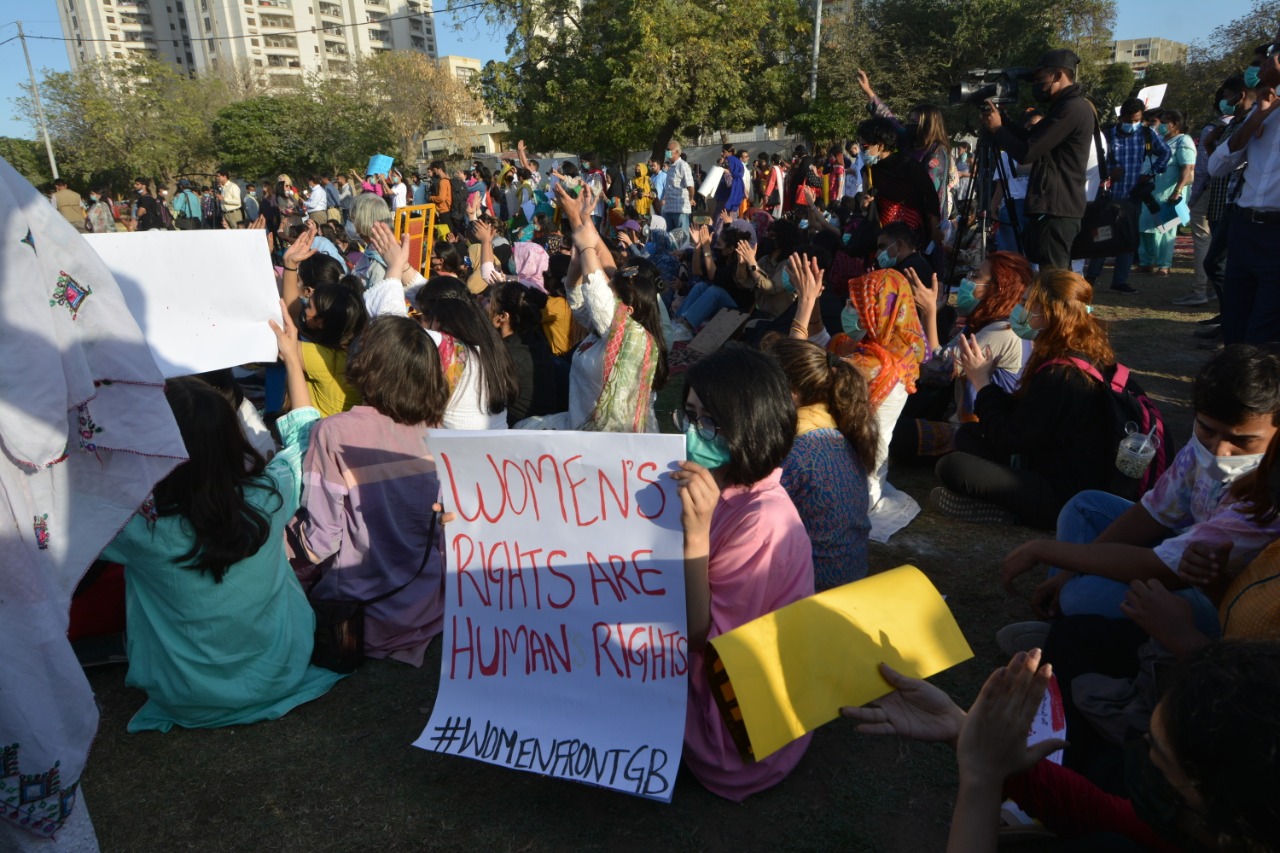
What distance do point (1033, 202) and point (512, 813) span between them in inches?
218

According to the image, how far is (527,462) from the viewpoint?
2.46m

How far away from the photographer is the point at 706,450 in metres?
2.46

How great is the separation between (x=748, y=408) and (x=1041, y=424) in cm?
231

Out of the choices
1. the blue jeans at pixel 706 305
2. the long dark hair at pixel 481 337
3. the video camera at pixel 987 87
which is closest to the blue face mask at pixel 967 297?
the video camera at pixel 987 87

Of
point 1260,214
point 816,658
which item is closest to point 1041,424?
point 1260,214

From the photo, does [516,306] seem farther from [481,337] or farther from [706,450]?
→ [706,450]

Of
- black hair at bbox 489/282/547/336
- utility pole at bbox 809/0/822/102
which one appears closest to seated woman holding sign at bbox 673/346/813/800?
black hair at bbox 489/282/547/336

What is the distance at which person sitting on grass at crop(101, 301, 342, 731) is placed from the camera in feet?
8.97

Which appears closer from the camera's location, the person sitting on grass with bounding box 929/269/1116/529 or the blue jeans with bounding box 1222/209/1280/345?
the person sitting on grass with bounding box 929/269/1116/529

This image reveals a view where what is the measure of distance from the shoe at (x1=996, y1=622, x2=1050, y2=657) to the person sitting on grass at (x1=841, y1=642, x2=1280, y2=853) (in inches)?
58.8

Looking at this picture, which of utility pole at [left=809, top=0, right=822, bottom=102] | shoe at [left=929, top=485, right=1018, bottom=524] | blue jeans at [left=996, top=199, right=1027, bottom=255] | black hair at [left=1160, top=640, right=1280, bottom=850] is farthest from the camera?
utility pole at [left=809, top=0, right=822, bottom=102]

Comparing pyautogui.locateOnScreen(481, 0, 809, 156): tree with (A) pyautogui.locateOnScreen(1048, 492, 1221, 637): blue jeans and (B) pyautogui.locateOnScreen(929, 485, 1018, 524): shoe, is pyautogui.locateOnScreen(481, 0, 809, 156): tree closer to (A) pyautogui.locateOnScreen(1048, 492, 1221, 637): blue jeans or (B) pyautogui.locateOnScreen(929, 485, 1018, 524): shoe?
(B) pyautogui.locateOnScreen(929, 485, 1018, 524): shoe

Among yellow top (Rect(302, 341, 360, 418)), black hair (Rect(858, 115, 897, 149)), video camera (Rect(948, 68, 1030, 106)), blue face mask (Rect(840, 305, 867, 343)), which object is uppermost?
video camera (Rect(948, 68, 1030, 106))

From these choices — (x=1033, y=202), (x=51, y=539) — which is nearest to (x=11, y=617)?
(x=51, y=539)
